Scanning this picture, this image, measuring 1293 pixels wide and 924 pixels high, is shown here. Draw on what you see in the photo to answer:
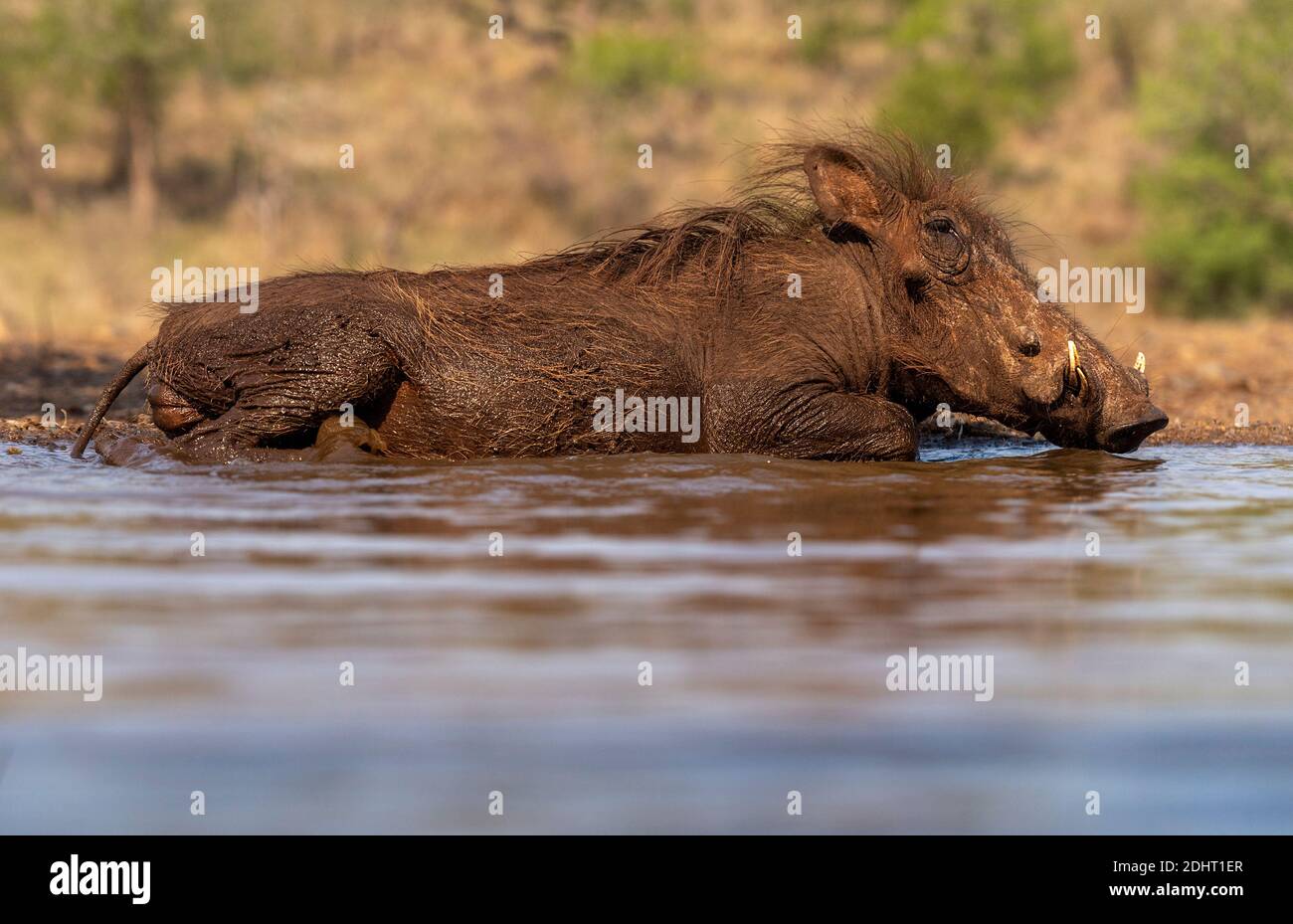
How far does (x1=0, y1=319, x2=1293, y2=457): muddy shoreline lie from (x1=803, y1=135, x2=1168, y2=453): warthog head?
127 centimetres

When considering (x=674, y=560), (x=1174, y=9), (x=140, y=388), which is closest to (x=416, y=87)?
(x=1174, y=9)

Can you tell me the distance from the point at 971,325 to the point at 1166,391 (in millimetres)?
3752

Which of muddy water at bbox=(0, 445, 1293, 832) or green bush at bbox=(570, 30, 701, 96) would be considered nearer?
muddy water at bbox=(0, 445, 1293, 832)

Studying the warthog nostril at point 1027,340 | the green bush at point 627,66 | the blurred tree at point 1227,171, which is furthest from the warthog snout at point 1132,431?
the green bush at point 627,66

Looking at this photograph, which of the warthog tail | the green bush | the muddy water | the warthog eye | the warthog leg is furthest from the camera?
the green bush

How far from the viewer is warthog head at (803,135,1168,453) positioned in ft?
30.0

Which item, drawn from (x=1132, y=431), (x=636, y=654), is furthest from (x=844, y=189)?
(x=636, y=654)

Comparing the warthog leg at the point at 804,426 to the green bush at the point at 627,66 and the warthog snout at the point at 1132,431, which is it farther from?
the green bush at the point at 627,66

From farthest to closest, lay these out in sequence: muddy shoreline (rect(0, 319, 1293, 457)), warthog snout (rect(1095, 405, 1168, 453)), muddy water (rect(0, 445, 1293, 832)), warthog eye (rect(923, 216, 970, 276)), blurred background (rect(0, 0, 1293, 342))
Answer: blurred background (rect(0, 0, 1293, 342)), muddy shoreline (rect(0, 319, 1293, 457)), warthog eye (rect(923, 216, 970, 276)), warthog snout (rect(1095, 405, 1168, 453)), muddy water (rect(0, 445, 1293, 832))

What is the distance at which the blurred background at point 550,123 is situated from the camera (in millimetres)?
19812

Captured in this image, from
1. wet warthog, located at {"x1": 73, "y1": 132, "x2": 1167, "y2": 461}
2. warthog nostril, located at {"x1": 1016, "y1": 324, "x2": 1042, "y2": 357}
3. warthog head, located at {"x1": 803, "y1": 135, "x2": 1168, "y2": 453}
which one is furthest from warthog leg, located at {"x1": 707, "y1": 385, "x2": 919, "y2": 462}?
warthog nostril, located at {"x1": 1016, "y1": 324, "x2": 1042, "y2": 357}

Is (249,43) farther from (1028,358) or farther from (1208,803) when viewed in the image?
(1208,803)

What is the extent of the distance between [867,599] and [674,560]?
33.5 inches

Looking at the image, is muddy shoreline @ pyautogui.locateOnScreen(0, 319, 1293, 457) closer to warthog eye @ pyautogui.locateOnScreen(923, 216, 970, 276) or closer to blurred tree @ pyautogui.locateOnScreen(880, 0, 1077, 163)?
warthog eye @ pyautogui.locateOnScreen(923, 216, 970, 276)
